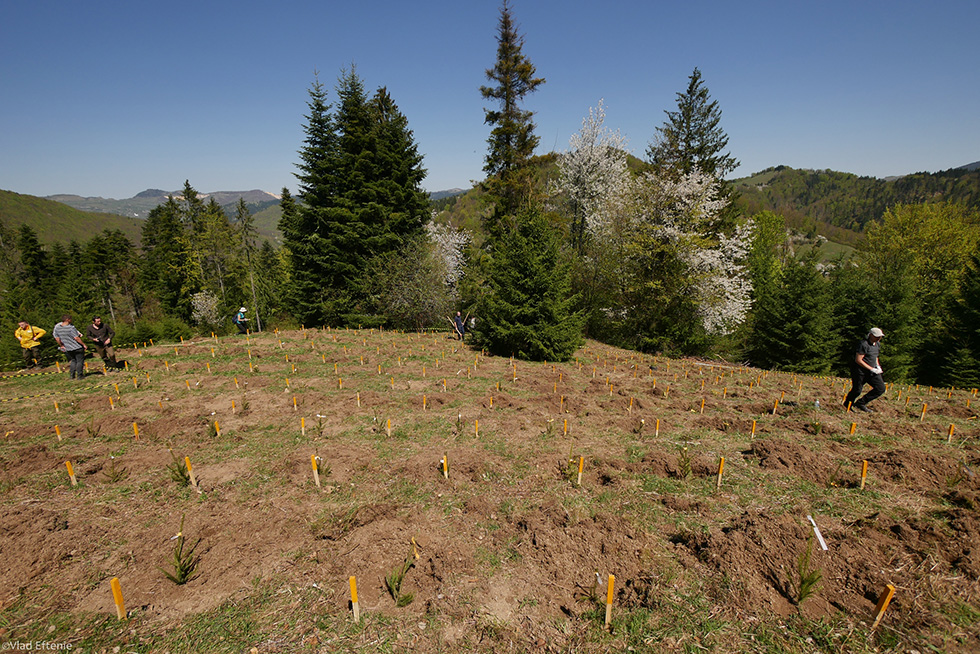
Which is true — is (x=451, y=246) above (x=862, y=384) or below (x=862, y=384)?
above

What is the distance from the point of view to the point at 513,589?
4238 mm

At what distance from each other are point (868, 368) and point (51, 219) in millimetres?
243917

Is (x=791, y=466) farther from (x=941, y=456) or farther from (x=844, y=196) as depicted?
(x=844, y=196)

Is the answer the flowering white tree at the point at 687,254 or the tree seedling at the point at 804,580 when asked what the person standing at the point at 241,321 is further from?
the tree seedling at the point at 804,580

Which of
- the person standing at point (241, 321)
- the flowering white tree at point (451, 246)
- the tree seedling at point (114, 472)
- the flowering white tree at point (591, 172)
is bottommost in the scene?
the tree seedling at point (114, 472)

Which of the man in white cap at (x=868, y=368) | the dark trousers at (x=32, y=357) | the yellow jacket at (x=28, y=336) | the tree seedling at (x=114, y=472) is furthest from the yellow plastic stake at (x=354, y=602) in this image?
the dark trousers at (x=32, y=357)

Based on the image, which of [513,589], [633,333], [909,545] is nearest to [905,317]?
[633,333]

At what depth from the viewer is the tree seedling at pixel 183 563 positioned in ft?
13.8

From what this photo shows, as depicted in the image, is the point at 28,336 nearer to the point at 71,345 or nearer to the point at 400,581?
the point at 71,345

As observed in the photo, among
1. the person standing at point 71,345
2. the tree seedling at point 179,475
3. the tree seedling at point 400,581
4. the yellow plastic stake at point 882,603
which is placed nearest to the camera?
the yellow plastic stake at point 882,603

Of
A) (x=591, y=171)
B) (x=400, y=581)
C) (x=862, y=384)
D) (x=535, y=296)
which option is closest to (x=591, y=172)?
(x=591, y=171)

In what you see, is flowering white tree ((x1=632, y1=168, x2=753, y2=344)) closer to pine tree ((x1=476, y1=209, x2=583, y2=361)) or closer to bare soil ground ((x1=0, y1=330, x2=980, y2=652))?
pine tree ((x1=476, y1=209, x2=583, y2=361))

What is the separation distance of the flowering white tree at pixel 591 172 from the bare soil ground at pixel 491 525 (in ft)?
66.3

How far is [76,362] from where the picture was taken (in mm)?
11805
